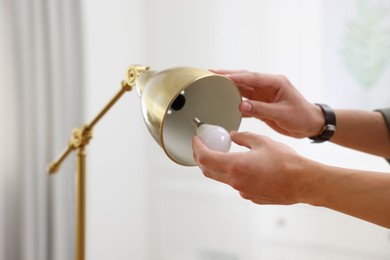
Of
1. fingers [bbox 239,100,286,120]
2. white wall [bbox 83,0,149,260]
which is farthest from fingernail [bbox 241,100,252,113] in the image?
white wall [bbox 83,0,149,260]

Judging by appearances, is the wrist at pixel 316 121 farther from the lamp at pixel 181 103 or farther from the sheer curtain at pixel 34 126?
the sheer curtain at pixel 34 126

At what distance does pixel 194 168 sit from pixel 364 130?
1315 millimetres

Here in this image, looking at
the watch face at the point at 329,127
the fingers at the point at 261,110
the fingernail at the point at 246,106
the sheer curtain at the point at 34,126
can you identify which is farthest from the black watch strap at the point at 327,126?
the sheer curtain at the point at 34,126

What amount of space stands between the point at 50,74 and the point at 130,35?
2.36ft

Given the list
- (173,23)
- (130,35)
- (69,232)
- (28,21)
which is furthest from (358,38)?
(69,232)

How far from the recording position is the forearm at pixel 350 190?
67 centimetres

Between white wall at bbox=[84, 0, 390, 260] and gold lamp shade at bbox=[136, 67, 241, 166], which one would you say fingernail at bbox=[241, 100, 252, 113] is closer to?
gold lamp shade at bbox=[136, 67, 241, 166]

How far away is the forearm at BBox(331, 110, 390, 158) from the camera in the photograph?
1.17m

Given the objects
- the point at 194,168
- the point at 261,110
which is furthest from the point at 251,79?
the point at 194,168

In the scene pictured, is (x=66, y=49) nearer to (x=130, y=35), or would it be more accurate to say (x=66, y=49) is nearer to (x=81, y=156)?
(x=130, y=35)

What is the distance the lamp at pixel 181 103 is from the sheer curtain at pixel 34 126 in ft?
3.46

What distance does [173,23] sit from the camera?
2475mm

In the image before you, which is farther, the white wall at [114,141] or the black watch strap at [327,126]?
the white wall at [114,141]

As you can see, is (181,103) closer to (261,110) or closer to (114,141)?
(261,110)
